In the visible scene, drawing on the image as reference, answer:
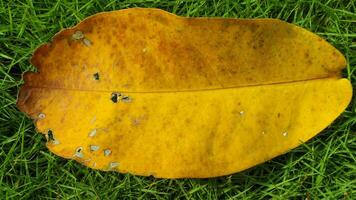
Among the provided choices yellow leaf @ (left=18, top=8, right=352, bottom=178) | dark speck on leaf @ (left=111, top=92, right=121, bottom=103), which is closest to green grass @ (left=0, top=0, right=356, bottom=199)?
yellow leaf @ (left=18, top=8, right=352, bottom=178)

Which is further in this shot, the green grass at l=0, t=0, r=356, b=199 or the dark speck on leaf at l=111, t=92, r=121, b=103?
the green grass at l=0, t=0, r=356, b=199

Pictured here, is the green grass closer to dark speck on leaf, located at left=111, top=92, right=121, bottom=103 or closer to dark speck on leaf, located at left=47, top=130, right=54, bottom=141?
dark speck on leaf, located at left=47, top=130, right=54, bottom=141

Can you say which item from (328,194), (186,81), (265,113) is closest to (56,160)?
(186,81)

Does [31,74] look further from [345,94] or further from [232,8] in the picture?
[345,94]

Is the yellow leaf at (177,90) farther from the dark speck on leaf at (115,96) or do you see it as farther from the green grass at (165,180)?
the green grass at (165,180)

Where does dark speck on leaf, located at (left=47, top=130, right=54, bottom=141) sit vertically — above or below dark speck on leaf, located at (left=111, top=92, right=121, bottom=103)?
below

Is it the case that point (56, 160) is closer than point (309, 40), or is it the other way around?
point (309, 40)
